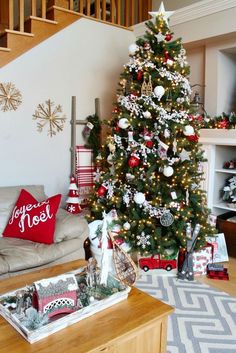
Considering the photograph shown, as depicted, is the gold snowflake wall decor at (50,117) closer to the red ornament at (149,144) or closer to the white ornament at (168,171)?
the red ornament at (149,144)

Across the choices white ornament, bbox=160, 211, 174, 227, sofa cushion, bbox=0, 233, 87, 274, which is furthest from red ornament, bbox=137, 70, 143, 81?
sofa cushion, bbox=0, 233, 87, 274

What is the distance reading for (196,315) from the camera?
2.23m

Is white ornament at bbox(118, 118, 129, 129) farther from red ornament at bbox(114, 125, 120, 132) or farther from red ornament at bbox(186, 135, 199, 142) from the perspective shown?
red ornament at bbox(186, 135, 199, 142)

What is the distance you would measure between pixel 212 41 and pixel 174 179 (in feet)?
5.57

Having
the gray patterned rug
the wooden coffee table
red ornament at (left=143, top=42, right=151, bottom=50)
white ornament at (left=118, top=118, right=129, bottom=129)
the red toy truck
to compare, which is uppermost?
red ornament at (left=143, top=42, right=151, bottom=50)

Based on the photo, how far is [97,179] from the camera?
128 inches

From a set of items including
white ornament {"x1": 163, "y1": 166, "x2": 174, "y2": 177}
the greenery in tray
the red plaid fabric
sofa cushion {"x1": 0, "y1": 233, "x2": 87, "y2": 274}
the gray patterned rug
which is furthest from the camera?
the red plaid fabric

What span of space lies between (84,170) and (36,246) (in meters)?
1.44

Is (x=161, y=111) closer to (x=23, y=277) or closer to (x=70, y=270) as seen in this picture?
(x=70, y=270)

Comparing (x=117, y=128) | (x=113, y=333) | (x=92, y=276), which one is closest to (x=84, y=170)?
(x=117, y=128)

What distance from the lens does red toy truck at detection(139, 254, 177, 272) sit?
2848 mm

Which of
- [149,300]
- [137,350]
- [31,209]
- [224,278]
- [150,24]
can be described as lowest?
[224,278]

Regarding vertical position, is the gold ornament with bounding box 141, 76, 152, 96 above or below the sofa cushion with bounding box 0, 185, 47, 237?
above

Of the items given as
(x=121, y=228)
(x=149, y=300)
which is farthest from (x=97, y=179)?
(x=149, y=300)
